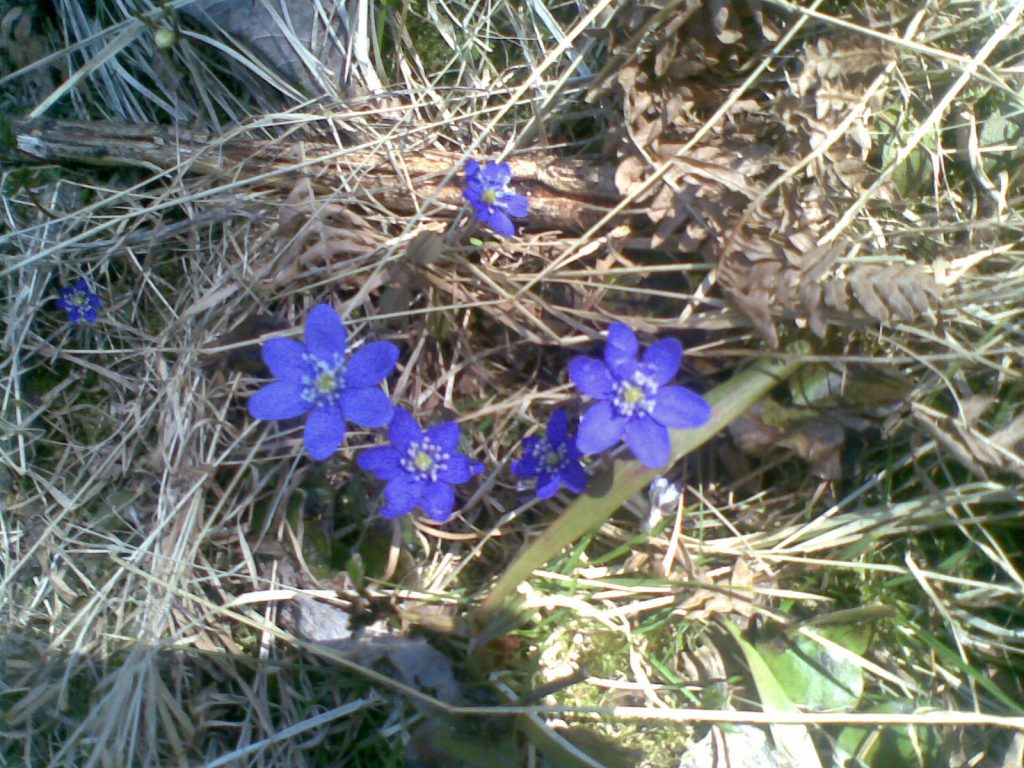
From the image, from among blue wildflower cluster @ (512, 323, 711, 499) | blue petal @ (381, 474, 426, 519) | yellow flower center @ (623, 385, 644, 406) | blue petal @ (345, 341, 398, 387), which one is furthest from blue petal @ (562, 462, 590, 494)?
blue petal @ (345, 341, 398, 387)

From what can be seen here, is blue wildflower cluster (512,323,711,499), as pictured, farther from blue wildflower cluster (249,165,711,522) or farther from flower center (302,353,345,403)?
flower center (302,353,345,403)

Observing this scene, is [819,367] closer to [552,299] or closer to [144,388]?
[552,299]

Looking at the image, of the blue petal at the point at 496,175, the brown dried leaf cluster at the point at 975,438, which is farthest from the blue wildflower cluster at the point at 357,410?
the brown dried leaf cluster at the point at 975,438

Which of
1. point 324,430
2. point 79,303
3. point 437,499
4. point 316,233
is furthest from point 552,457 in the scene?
point 79,303

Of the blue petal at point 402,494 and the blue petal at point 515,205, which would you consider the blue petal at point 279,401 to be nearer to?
the blue petal at point 402,494

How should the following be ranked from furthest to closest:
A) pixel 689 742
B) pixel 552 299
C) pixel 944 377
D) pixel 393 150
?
pixel 393 150 < pixel 552 299 < pixel 689 742 < pixel 944 377

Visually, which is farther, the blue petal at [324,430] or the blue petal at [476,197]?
the blue petal at [476,197]

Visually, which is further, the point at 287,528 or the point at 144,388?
the point at 144,388

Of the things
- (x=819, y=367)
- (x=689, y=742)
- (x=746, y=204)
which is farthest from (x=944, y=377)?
(x=689, y=742)
